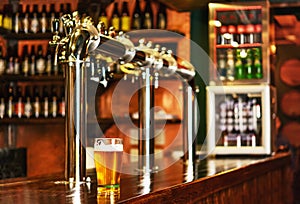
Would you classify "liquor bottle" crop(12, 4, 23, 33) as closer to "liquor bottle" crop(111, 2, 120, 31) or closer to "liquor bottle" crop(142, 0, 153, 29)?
"liquor bottle" crop(111, 2, 120, 31)

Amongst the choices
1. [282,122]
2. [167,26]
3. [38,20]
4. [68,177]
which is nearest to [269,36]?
[167,26]

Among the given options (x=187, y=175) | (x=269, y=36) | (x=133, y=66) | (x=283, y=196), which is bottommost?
(x=283, y=196)

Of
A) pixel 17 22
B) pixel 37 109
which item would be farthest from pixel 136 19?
pixel 37 109

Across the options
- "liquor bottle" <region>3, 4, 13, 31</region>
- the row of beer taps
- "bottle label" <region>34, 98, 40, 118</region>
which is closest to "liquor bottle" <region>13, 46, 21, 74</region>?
"liquor bottle" <region>3, 4, 13, 31</region>

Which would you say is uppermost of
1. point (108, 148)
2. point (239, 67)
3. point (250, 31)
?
point (250, 31)

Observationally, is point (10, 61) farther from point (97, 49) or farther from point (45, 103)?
point (97, 49)

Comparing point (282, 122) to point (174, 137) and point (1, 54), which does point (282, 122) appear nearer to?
point (174, 137)

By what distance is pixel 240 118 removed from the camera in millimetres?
5215

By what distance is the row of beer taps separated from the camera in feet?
6.86

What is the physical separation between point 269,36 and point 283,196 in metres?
1.22

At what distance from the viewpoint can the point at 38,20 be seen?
228 inches

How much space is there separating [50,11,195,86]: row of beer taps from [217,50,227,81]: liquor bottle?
7.28ft

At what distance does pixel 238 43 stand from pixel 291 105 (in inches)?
99.9

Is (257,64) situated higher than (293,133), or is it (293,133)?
(257,64)
